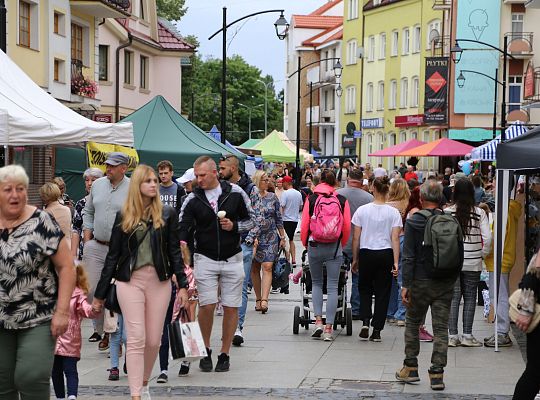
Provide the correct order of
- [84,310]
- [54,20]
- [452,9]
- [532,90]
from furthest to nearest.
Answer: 1. [452,9]
2. [532,90]
3. [54,20]
4. [84,310]

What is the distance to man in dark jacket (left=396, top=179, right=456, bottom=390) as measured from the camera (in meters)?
9.50

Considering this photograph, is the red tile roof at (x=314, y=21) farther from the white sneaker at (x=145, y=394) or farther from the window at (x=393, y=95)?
the white sneaker at (x=145, y=394)

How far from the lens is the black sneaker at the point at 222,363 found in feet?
33.6

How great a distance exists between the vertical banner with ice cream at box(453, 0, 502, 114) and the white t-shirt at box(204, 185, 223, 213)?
51606 millimetres

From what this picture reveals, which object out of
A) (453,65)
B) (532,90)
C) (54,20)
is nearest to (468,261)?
(54,20)

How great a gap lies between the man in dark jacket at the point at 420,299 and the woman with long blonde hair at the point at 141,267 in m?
2.27

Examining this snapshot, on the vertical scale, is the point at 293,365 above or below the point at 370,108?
below

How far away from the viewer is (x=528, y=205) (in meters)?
12.5

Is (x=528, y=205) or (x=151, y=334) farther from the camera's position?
(x=528, y=205)

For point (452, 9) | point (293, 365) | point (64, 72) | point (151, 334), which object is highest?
point (452, 9)

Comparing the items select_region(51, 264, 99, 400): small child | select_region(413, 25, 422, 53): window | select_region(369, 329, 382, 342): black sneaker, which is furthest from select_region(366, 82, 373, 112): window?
select_region(51, 264, 99, 400): small child

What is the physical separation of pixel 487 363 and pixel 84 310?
440cm

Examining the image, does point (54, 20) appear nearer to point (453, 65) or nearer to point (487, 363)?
point (487, 363)

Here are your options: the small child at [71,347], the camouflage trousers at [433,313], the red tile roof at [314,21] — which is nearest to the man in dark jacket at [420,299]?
the camouflage trousers at [433,313]
